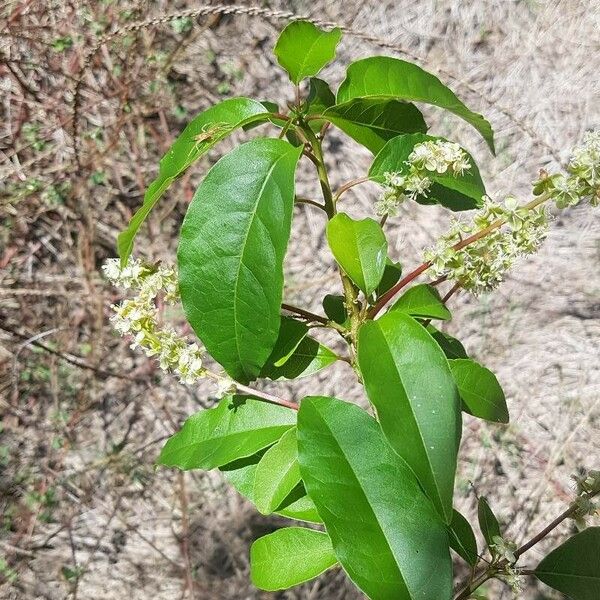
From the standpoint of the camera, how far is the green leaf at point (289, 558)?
1.22 m

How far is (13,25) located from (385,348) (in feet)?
9.67

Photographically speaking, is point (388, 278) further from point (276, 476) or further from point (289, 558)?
point (289, 558)

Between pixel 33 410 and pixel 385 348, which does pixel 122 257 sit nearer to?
pixel 385 348

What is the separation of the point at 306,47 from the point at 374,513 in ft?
2.34

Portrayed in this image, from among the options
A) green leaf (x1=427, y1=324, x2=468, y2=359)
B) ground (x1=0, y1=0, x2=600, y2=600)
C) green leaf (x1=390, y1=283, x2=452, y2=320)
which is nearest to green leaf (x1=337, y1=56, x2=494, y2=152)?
green leaf (x1=390, y1=283, x2=452, y2=320)

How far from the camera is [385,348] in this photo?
947mm

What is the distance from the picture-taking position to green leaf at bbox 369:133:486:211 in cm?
109

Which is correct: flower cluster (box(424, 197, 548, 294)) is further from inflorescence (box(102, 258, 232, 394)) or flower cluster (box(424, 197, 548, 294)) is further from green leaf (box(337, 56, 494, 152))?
inflorescence (box(102, 258, 232, 394))

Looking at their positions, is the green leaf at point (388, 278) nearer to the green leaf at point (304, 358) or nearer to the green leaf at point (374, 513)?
the green leaf at point (304, 358)

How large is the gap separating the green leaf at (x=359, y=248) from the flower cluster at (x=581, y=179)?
0.25 metres

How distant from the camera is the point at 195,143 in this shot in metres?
1.04

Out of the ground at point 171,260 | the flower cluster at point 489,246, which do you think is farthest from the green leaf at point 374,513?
the ground at point 171,260

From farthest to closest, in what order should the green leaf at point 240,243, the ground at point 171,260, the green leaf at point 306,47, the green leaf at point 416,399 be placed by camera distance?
the ground at point 171,260 < the green leaf at point 306,47 < the green leaf at point 240,243 < the green leaf at point 416,399

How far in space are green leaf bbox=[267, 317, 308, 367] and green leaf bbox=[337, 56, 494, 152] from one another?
14.9 inches
